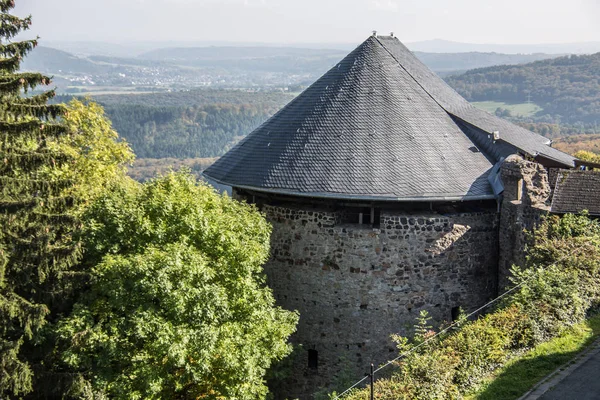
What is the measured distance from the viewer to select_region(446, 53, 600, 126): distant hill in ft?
278

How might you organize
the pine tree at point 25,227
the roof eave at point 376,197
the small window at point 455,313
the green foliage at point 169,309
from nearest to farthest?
the green foliage at point 169,309 < the pine tree at point 25,227 < the roof eave at point 376,197 < the small window at point 455,313

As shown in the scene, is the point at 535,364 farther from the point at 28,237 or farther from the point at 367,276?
the point at 28,237

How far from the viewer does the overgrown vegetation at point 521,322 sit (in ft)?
39.7

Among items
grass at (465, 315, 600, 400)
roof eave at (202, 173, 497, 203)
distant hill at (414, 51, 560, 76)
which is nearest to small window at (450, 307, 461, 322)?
roof eave at (202, 173, 497, 203)

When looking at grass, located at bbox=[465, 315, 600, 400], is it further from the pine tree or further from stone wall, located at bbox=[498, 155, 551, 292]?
the pine tree

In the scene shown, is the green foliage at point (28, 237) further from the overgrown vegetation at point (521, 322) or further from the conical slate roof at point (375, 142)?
the overgrown vegetation at point (521, 322)

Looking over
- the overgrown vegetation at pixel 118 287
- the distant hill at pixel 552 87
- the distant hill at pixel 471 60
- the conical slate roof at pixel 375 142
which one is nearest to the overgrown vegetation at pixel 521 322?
the conical slate roof at pixel 375 142

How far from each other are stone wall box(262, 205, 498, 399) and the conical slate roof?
0.96 metres

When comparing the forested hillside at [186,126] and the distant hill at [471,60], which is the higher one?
the distant hill at [471,60]

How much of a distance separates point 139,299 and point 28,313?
245 cm

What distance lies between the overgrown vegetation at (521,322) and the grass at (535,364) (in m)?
0.17

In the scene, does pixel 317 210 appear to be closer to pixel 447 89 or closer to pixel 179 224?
pixel 179 224

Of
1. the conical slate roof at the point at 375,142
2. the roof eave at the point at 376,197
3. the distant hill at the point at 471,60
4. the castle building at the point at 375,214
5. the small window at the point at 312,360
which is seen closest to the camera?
the roof eave at the point at 376,197

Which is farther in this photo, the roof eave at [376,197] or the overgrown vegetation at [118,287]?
the roof eave at [376,197]
